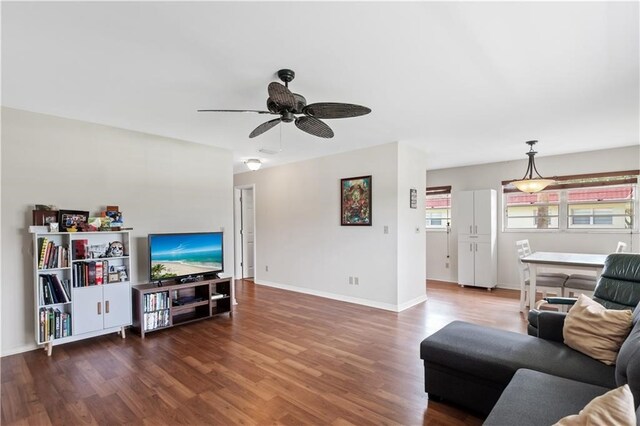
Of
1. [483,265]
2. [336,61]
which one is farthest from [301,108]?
[483,265]

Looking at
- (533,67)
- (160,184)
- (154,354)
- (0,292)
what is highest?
(533,67)

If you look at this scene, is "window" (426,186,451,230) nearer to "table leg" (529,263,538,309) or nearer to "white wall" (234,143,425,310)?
"white wall" (234,143,425,310)

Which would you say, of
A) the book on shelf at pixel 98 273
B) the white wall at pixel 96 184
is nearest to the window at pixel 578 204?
the white wall at pixel 96 184

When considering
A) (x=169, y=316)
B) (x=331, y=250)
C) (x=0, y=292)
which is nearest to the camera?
(x=0, y=292)

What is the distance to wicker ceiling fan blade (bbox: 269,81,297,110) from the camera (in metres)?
2.03

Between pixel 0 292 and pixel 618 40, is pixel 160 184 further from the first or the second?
pixel 618 40

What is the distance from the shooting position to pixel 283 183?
19.8 ft

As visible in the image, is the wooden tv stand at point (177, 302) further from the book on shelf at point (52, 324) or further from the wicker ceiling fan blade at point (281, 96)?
the wicker ceiling fan blade at point (281, 96)

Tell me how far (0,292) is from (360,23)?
3922mm

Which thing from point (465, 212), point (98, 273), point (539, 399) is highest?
point (465, 212)

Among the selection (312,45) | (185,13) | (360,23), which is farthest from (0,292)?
(360,23)

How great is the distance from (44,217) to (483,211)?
6357 mm

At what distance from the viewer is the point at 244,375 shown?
8.57 ft

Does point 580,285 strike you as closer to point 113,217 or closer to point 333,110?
point 333,110
